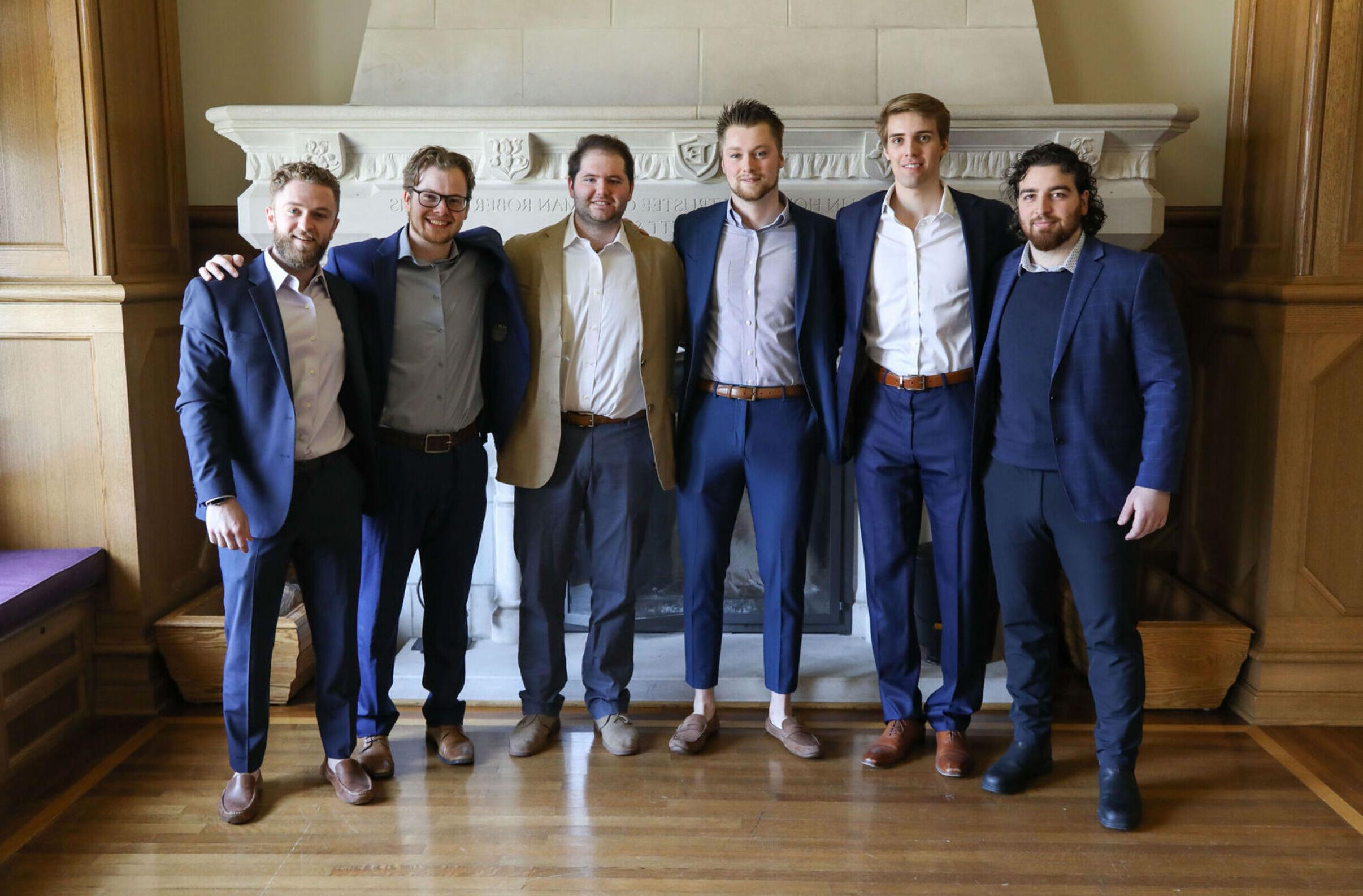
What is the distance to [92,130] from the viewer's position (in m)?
3.22

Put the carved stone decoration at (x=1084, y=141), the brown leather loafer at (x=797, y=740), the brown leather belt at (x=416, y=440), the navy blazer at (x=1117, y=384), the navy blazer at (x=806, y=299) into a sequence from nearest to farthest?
the navy blazer at (x=1117, y=384) < the brown leather belt at (x=416, y=440) < the navy blazer at (x=806, y=299) < the brown leather loafer at (x=797, y=740) < the carved stone decoration at (x=1084, y=141)

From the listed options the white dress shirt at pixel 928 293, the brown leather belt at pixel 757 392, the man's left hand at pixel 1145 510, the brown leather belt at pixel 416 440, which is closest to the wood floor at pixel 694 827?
the man's left hand at pixel 1145 510

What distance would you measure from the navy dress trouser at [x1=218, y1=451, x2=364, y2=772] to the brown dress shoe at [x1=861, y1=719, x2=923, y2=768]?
4.34ft

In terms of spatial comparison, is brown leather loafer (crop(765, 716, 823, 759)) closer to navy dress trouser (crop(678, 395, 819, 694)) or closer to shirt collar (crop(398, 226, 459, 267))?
navy dress trouser (crop(678, 395, 819, 694))

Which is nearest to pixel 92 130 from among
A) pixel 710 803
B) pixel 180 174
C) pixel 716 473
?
pixel 180 174

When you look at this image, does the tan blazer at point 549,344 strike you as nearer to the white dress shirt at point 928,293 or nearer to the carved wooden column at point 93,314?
the white dress shirt at point 928,293

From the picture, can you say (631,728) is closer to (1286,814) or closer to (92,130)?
(1286,814)

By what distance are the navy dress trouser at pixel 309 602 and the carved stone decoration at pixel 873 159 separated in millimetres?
1742

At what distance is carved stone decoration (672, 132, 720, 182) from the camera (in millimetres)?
3396

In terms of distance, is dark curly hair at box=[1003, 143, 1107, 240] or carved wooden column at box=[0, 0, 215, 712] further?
carved wooden column at box=[0, 0, 215, 712]

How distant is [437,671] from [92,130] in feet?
5.87

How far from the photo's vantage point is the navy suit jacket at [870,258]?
9.35 feet

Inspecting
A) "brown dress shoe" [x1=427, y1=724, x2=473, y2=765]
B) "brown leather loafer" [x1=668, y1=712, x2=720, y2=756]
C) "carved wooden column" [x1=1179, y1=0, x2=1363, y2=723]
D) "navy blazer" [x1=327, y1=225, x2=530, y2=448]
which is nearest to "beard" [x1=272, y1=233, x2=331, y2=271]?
"navy blazer" [x1=327, y1=225, x2=530, y2=448]

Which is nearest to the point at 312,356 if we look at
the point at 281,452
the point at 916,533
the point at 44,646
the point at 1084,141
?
the point at 281,452
